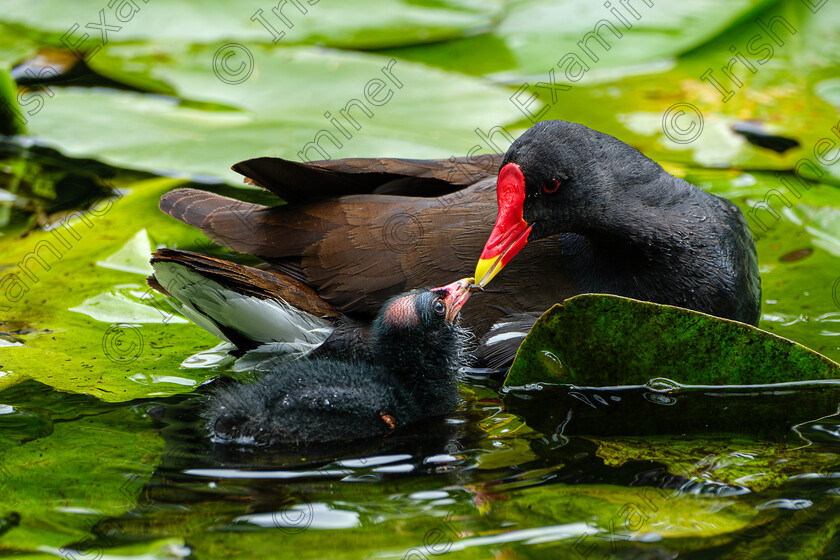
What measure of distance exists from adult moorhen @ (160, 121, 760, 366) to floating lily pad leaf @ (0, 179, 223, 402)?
393mm

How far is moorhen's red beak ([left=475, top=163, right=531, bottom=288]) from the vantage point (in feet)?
8.82

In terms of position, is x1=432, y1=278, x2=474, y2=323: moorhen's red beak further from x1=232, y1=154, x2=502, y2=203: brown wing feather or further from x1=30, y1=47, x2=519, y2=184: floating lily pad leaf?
x1=30, y1=47, x2=519, y2=184: floating lily pad leaf

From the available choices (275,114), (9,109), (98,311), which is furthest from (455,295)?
(9,109)

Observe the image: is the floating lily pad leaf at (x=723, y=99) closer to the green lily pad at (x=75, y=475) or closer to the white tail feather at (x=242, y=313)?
the white tail feather at (x=242, y=313)

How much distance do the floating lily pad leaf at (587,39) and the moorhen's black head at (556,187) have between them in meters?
1.95

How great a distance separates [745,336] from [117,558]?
5.43 ft

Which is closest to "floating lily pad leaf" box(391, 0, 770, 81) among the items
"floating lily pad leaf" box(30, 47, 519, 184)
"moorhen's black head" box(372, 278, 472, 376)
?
"floating lily pad leaf" box(30, 47, 519, 184)

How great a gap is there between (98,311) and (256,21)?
89.2 inches

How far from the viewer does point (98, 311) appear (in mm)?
3137

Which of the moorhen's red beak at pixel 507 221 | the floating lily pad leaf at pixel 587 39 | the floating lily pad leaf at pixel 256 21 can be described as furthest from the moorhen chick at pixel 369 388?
the floating lily pad leaf at pixel 256 21

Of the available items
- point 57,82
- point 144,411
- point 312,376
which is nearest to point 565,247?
point 312,376

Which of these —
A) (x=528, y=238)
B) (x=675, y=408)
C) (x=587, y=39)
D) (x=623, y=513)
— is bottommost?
(x=623, y=513)

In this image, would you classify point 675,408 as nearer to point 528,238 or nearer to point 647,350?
point 647,350

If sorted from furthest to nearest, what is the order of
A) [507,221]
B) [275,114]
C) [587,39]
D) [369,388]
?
[587,39], [275,114], [507,221], [369,388]
